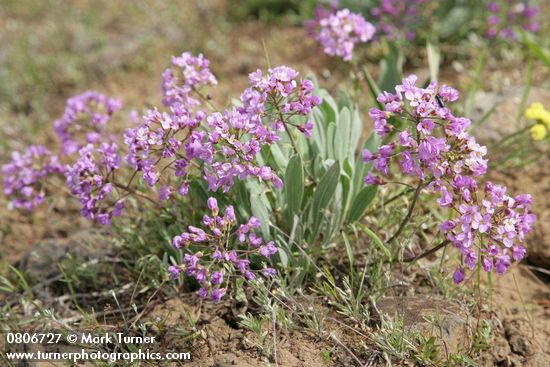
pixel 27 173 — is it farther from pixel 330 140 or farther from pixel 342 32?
pixel 342 32

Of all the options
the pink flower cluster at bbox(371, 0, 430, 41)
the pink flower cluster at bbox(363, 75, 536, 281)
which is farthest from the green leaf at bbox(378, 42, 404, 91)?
the pink flower cluster at bbox(363, 75, 536, 281)

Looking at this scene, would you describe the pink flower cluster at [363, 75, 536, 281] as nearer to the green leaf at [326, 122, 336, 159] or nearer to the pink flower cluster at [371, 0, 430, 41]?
the green leaf at [326, 122, 336, 159]

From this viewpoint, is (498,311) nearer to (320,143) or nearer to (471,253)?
(471,253)

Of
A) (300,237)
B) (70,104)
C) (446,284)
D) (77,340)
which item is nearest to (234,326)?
(300,237)

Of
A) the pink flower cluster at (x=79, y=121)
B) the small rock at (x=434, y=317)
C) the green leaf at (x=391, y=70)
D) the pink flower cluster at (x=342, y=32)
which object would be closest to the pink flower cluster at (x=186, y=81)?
the pink flower cluster at (x=342, y=32)

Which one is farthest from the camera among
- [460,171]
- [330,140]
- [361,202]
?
[330,140]

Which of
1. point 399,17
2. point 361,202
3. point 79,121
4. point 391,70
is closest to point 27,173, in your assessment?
point 79,121

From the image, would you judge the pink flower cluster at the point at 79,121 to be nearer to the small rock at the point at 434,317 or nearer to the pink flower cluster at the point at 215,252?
the pink flower cluster at the point at 215,252
